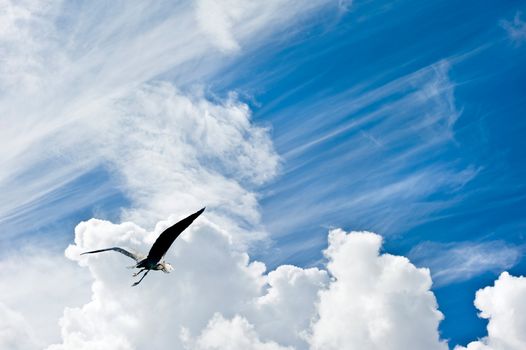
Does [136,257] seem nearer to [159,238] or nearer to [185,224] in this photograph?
[159,238]

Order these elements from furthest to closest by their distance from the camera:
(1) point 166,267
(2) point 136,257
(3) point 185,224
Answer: (2) point 136,257, (1) point 166,267, (3) point 185,224

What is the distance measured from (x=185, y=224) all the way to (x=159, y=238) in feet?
8.71

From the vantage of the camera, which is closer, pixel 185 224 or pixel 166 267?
pixel 185 224

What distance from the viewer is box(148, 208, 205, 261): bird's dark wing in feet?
99.3

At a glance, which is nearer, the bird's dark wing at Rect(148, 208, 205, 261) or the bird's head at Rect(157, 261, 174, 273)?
the bird's dark wing at Rect(148, 208, 205, 261)

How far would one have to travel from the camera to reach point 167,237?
3259 cm

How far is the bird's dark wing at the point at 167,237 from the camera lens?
30266 mm

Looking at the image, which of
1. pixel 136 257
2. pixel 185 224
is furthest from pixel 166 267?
pixel 185 224

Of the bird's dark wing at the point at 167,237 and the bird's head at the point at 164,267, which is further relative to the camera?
the bird's head at the point at 164,267

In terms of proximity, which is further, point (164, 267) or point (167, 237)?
point (164, 267)

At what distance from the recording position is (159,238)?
32625 mm

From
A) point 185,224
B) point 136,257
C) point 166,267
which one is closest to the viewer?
point 185,224

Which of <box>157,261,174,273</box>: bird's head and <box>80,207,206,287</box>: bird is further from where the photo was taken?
<box>157,261,174,273</box>: bird's head

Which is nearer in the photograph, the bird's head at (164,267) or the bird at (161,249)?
the bird at (161,249)
